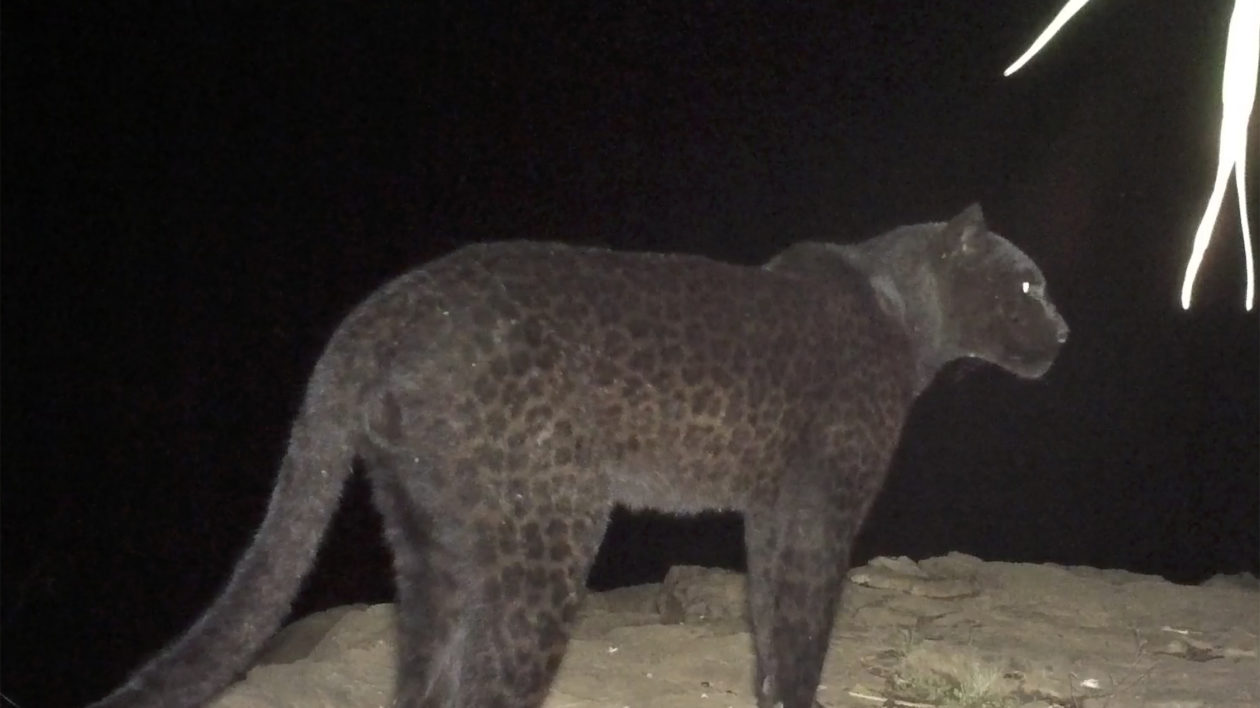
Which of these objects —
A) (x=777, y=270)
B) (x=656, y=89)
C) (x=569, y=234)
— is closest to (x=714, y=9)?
(x=656, y=89)

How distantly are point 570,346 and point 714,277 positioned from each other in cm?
68

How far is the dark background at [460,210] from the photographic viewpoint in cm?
577

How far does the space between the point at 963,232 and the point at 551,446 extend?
1997mm

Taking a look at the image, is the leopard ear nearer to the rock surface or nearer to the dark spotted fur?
the dark spotted fur

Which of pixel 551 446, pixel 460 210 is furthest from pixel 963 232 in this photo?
pixel 460 210

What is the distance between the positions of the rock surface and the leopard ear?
1.59 metres

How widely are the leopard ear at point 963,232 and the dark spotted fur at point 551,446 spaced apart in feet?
1.66

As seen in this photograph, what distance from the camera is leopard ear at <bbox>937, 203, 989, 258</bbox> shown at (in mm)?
4051

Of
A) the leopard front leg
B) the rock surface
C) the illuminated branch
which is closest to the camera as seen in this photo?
the illuminated branch

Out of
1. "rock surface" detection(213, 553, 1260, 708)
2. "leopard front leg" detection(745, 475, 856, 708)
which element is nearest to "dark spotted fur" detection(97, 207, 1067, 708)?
"leopard front leg" detection(745, 475, 856, 708)

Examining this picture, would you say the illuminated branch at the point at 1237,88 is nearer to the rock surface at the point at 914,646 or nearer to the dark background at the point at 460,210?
the rock surface at the point at 914,646

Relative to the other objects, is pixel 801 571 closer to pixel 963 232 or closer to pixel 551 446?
pixel 551 446

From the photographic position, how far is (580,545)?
291 cm

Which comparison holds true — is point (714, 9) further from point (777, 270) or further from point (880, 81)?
point (777, 270)
